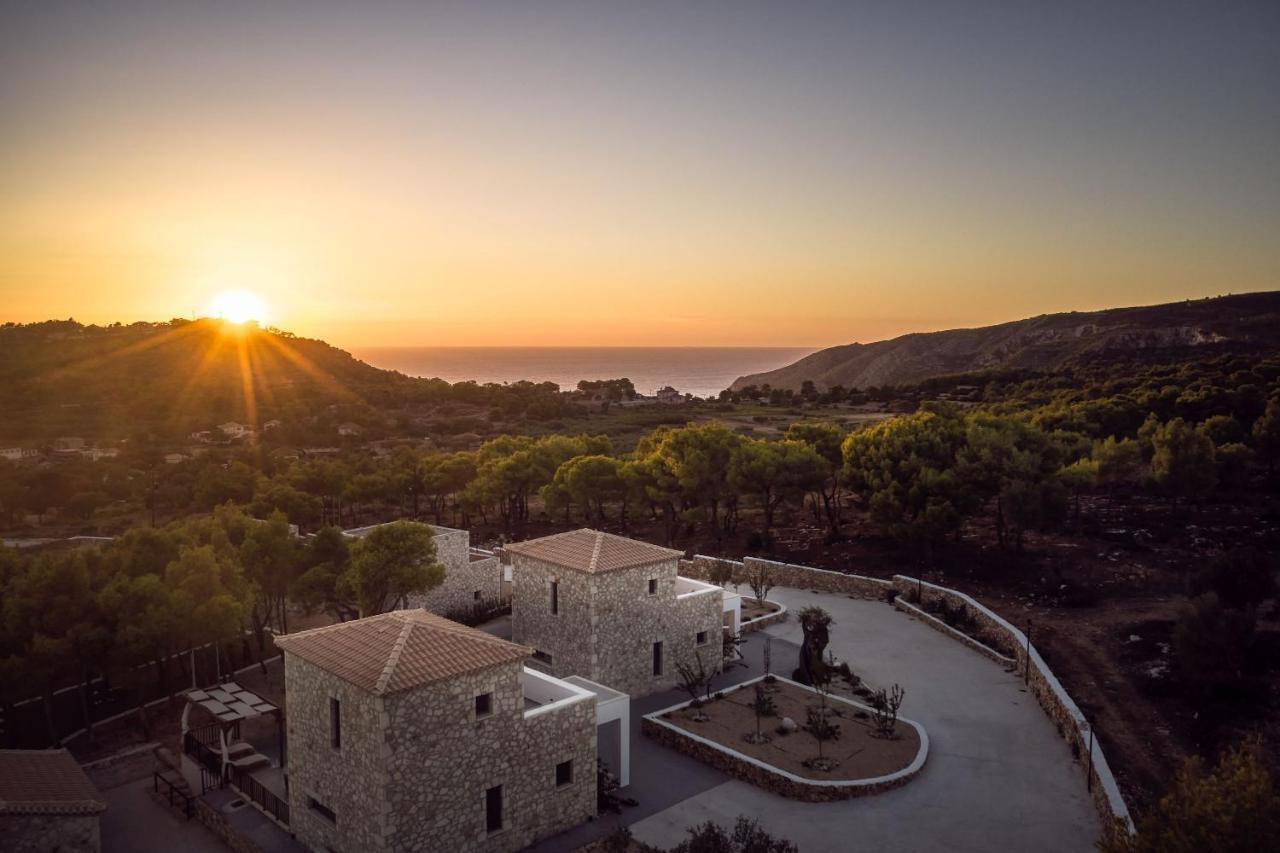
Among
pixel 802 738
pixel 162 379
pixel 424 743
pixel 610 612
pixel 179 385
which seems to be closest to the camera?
pixel 424 743

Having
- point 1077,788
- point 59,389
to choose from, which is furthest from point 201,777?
point 59,389

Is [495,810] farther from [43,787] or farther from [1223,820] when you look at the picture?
[1223,820]

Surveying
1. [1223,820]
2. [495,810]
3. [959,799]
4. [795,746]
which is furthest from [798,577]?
[1223,820]

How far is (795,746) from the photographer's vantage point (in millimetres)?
19125

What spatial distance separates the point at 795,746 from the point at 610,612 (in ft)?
18.5

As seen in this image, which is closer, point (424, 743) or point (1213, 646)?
point (424, 743)

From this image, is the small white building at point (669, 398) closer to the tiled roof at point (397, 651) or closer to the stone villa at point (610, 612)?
the stone villa at point (610, 612)

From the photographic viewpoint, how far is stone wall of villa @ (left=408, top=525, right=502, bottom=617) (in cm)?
2764

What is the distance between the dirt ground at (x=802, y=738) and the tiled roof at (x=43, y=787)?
12.2 m

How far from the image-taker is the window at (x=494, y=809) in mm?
15023

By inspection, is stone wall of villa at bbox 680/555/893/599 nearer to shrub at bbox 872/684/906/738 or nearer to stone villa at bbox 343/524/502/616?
stone villa at bbox 343/524/502/616

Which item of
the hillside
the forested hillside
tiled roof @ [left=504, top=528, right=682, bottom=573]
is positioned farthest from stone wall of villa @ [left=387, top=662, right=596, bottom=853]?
the hillside

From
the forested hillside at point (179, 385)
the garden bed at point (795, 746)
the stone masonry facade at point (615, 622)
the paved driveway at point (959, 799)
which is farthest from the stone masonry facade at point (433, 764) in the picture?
the forested hillside at point (179, 385)

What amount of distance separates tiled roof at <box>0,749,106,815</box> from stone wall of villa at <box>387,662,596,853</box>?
5985 mm
